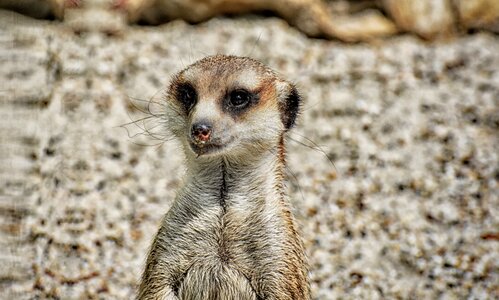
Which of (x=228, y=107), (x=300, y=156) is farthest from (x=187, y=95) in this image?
(x=300, y=156)

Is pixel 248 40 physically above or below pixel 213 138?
below

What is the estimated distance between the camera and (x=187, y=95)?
4.01 metres

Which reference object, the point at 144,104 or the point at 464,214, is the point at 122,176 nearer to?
the point at 144,104

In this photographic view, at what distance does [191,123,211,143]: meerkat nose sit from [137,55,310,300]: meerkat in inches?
5.1

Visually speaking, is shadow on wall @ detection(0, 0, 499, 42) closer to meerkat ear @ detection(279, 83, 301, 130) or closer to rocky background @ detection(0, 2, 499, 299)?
rocky background @ detection(0, 2, 499, 299)

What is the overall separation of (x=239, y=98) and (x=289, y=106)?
0.36 metres

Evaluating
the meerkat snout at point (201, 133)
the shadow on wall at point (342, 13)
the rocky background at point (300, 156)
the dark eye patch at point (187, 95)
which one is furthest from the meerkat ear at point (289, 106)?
the shadow on wall at point (342, 13)

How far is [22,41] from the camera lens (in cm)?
707

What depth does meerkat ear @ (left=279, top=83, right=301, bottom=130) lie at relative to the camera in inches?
164

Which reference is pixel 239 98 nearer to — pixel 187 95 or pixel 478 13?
pixel 187 95

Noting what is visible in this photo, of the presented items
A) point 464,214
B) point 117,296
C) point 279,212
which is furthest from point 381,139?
point 279,212

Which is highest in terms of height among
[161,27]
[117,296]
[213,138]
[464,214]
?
[213,138]

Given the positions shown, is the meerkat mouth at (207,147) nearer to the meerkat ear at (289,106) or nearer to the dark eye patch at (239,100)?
the dark eye patch at (239,100)

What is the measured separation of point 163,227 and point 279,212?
57 centimetres
